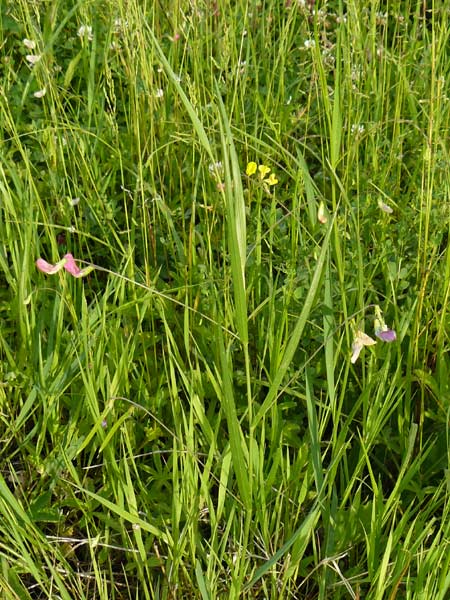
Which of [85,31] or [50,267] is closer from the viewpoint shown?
[50,267]

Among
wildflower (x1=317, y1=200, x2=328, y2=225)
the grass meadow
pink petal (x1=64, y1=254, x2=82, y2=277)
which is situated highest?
wildflower (x1=317, y1=200, x2=328, y2=225)

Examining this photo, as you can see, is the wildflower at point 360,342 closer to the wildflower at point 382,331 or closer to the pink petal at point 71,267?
the wildflower at point 382,331

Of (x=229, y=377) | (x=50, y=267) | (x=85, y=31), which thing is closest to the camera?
(x=229, y=377)

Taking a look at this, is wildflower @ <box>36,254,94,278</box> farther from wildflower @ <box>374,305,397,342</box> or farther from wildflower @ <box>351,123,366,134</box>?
wildflower @ <box>351,123,366,134</box>

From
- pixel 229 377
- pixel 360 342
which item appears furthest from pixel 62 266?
pixel 360 342

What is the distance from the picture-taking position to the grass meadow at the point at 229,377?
1.48 meters

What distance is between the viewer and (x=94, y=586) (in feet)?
5.24

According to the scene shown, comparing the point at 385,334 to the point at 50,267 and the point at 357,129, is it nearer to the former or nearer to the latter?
the point at 50,267

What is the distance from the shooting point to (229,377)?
1.36 metres

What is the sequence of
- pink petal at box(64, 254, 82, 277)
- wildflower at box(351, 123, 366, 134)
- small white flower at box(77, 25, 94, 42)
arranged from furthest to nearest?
small white flower at box(77, 25, 94, 42) < wildflower at box(351, 123, 366, 134) < pink petal at box(64, 254, 82, 277)

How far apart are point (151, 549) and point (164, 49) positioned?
157 centimetres

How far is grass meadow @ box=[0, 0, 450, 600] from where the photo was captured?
1.48 meters

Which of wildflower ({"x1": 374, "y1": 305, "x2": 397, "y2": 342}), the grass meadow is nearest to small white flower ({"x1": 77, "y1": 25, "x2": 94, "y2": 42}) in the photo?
the grass meadow

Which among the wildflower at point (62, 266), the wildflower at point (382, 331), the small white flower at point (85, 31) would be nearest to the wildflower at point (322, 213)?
the wildflower at point (382, 331)
